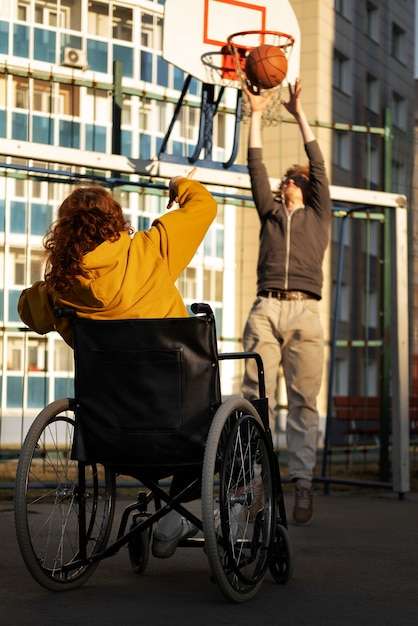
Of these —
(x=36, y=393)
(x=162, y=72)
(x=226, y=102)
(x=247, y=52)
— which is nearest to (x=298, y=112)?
(x=247, y=52)

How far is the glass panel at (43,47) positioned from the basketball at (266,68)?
2416 centimetres

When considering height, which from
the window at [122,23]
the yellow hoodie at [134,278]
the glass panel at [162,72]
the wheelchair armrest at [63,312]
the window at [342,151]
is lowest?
the wheelchair armrest at [63,312]

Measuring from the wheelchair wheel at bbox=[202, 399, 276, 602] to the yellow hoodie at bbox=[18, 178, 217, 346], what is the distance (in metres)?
0.53

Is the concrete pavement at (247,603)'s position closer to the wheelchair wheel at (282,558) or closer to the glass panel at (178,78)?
the wheelchair wheel at (282,558)

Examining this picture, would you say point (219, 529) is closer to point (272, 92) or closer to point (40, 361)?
point (272, 92)

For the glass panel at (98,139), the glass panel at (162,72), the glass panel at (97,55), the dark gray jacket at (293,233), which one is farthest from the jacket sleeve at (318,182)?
the glass panel at (97,55)

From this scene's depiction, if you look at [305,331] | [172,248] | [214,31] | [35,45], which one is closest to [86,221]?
[172,248]

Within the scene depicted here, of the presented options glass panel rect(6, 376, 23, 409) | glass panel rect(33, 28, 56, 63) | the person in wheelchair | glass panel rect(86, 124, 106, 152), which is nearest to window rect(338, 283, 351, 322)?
glass panel rect(86, 124, 106, 152)

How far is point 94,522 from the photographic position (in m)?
4.88

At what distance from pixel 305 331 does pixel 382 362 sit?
3024 mm

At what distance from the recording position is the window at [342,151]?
33781 mm

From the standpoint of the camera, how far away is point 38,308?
4.86 m

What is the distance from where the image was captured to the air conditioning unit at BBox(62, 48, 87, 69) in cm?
2984

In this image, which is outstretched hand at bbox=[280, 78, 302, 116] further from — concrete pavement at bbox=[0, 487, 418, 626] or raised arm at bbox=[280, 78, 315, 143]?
concrete pavement at bbox=[0, 487, 418, 626]
